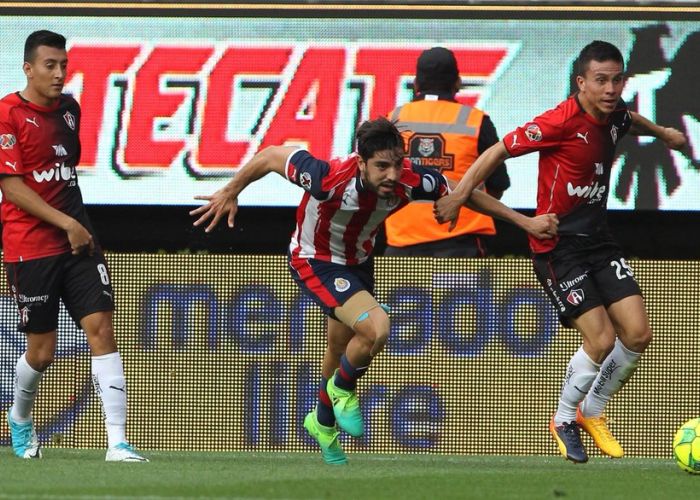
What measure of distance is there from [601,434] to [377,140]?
82.6 inches

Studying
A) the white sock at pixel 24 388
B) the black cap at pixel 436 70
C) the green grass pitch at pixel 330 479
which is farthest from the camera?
the black cap at pixel 436 70

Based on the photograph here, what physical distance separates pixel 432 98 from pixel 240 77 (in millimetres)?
3824

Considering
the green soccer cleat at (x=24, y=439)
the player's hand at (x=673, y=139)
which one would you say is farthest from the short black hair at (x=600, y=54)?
the green soccer cleat at (x=24, y=439)

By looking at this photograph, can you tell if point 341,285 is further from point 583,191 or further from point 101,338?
point 583,191

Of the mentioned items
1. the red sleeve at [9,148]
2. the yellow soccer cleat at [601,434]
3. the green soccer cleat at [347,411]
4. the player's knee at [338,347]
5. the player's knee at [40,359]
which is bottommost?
the yellow soccer cleat at [601,434]

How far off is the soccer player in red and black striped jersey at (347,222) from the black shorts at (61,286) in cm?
70

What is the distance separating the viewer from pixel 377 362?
10656 millimetres

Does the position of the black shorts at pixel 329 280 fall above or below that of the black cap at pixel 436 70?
below

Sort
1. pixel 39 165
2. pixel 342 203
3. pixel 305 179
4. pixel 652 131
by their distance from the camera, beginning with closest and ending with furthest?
1. pixel 305 179
2. pixel 342 203
3. pixel 39 165
4. pixel 652 131

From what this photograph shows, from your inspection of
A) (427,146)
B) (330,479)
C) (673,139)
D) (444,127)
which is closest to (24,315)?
(330,479)

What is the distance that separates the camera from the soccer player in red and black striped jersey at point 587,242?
9.05 metres

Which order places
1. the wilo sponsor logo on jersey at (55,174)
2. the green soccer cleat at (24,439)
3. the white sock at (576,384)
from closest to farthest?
the wilo sponsor logo on jersey at (55,174) < the white sock at (576,384) < the green soccer cleat at (24,439)

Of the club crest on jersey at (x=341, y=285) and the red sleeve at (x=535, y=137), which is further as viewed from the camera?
the red sleeve at (x=535, y=137)

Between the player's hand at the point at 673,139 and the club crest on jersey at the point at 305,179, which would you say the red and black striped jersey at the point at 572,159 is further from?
the club crest on jersey at the point at 305,179
